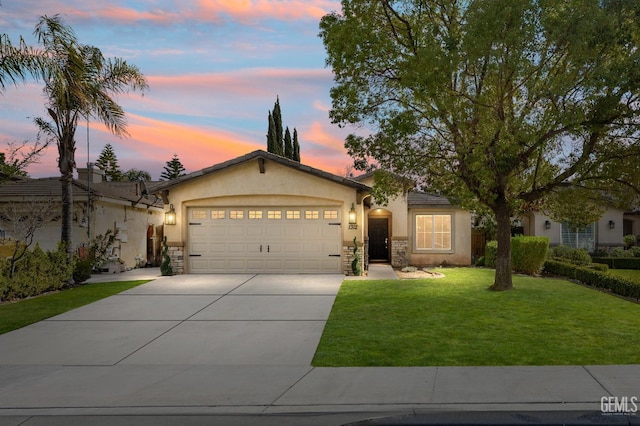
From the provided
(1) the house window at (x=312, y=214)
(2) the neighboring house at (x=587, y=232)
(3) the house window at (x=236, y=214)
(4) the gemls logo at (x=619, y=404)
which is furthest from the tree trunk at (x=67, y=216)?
(2) the neighboring house at (x=587, y=232)

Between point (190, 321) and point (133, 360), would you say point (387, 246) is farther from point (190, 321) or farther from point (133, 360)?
point (133, 360)

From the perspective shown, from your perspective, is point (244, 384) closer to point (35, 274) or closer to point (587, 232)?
point (35, 274)

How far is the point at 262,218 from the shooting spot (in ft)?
59.7

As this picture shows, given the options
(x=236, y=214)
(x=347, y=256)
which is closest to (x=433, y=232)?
(x=347, y=256)

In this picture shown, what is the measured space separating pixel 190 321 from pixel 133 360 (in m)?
2.88

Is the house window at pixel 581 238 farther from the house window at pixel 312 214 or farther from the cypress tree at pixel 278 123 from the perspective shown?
the cypress tree at pixel 278 123

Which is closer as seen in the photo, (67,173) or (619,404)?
(619,404)

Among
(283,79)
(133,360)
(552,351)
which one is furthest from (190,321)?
(283,79)

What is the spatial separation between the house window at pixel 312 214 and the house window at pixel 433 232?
6781 mm

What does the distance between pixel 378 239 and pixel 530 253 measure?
705 centimetres

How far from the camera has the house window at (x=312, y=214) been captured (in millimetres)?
18125

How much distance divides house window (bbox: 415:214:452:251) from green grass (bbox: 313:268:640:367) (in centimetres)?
809

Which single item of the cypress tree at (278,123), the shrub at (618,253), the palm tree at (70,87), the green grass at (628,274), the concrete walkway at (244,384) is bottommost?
the concrete walkway at (244,384)

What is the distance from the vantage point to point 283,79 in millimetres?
21250
